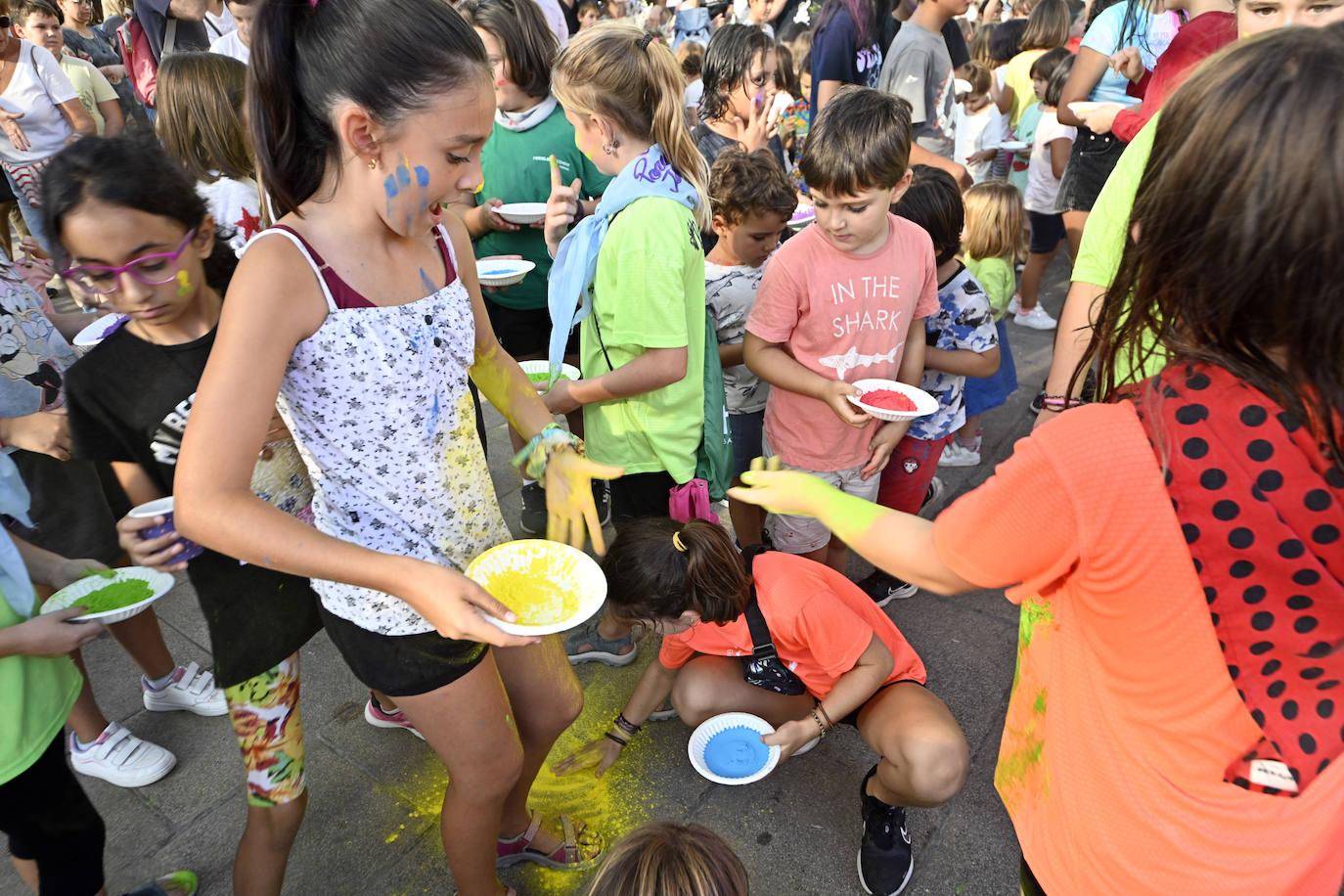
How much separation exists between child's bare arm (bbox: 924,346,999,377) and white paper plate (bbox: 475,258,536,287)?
64.0 inches

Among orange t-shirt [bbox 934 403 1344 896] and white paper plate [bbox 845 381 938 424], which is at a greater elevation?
orange t-shirt [bbox 934 403 1344 896]

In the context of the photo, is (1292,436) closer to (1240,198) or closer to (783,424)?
(1240,198)

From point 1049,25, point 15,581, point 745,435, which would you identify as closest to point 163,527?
point 15,581

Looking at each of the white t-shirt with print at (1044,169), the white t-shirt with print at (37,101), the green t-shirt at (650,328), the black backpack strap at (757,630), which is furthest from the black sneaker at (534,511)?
the white t-shirt with print at (1044,169)

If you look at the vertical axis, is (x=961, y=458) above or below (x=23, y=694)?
below

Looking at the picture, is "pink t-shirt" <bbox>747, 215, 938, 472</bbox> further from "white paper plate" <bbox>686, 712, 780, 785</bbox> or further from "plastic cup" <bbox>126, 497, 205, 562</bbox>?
"plastic cup" <bbox>126, 497, 205, 562</bbox>

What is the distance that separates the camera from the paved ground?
2246mm

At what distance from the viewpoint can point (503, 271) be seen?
126 inches

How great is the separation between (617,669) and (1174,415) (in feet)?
7.96

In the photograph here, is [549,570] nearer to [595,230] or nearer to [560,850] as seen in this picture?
[560,850]

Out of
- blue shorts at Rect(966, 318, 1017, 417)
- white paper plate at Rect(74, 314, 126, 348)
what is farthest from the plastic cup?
blue shorts at Rect(966, 318, 1017, 417)

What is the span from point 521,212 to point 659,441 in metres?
1.36

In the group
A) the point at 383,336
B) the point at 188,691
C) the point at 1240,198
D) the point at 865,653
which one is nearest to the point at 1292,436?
the point at 1240,198

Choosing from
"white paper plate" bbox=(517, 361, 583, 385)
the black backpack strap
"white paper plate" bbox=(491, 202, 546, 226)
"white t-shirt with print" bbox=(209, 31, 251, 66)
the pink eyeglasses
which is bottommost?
the black backpack strap
